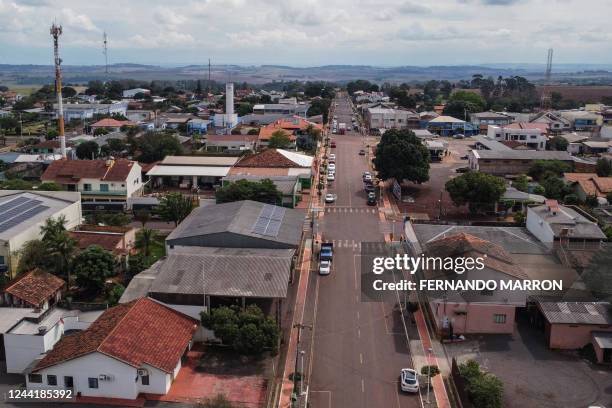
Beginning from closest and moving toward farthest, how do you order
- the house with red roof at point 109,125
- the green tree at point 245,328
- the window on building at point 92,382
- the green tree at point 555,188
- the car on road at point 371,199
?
the window on building at point 92,382, the green tree at point 245,328, the car on road at point 371,199, the green tree at point 555,188, the house with red roof at point 109,125

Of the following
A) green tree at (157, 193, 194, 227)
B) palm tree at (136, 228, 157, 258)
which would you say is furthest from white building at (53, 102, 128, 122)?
palm tree at (136, 228, 157, 258)

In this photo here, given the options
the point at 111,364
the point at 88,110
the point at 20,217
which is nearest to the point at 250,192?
the point at 20,217

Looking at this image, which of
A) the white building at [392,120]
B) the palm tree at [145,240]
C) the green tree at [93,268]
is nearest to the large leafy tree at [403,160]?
the palm tree at [145,240]

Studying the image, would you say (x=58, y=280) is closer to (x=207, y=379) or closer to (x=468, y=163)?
(x=207, y=379)

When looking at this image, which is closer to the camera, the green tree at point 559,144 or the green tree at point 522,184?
the green tree at point 522,184

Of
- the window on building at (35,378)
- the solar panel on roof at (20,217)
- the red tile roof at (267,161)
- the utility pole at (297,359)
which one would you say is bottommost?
the utility pole at (297,359)

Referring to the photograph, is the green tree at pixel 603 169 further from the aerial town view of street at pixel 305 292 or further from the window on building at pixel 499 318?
the window on building at pixel 499 318
